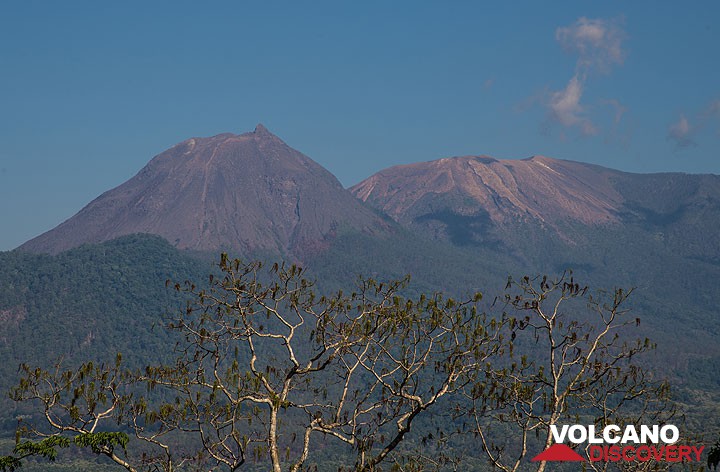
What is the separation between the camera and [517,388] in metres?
25.7

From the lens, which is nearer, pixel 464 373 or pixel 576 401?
pixel 464 373

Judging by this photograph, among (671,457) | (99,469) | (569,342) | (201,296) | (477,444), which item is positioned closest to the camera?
(201,296)

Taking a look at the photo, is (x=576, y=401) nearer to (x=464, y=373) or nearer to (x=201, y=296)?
(x=464, y=373)

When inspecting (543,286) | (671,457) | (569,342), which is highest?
(543,286)

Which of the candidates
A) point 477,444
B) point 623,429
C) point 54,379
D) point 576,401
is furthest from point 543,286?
point 477,444

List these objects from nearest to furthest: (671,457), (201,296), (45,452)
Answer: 1. (201,296)
2. (45,452)
3. (671,457)

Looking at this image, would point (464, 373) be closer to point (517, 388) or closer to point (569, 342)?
point (517, 388)

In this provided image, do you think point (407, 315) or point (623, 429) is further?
point (623, 429)

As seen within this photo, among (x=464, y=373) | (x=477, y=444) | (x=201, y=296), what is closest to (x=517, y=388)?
(x=464, y=373)

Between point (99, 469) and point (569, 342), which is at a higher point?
point (569, 342)

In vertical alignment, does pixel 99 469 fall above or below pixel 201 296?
below

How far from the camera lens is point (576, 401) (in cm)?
2694

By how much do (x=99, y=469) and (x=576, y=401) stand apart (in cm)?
14049

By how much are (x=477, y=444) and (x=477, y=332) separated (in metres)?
162
